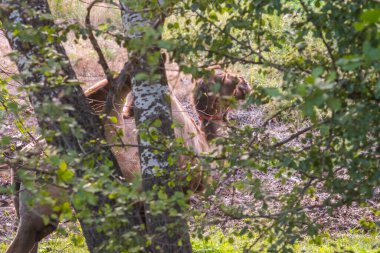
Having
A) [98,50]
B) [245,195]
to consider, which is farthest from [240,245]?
[98,50]

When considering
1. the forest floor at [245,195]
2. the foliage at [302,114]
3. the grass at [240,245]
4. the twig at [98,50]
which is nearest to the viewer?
the foliage at [302,114]

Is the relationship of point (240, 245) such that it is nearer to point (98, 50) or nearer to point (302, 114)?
point (98, 50)

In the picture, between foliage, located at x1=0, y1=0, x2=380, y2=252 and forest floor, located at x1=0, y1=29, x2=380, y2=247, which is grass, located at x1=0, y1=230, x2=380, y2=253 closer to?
forest floor, located at x1=0, y1=29, x2=380, y2=247

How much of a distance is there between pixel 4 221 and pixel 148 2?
6.12 meters

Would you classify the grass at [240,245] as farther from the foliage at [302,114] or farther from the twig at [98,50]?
the foliage at [302,114]

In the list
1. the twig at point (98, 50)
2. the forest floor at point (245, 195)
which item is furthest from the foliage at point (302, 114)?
the forest floor at point (245, 195)

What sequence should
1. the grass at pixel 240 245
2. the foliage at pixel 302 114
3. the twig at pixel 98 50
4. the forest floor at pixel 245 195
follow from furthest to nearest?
the forest floor at pixel 245 195 < the grass at pixel 240 245 < the twig at pixel 98 50 < the foliage at pixel 302 114

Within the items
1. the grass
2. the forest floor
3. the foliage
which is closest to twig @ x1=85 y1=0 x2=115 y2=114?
the foliage

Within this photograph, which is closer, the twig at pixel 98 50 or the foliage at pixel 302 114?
the foliage at pixel 302 114

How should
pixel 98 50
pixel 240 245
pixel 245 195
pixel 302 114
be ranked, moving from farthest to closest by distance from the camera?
pixel 245 195 → pixel 240 245 → pixel 98 50 → pixel 302 114

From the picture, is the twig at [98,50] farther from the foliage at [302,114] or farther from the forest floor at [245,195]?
the forest floor at [245,195]

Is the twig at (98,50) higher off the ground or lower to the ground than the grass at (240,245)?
higher

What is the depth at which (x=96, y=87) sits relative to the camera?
7211 mm

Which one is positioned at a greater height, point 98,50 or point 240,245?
point 98,50
